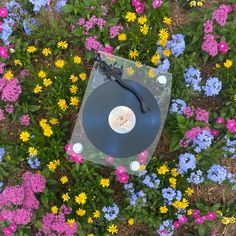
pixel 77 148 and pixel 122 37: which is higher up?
pixel 122 37

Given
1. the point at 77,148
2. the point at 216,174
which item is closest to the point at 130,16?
the point at 77,148

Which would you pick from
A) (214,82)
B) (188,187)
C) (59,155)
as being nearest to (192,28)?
(214,82)

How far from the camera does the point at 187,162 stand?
425 cm

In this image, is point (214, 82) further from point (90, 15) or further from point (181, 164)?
point (90, 15)

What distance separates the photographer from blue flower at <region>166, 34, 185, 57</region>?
4422 millimetres

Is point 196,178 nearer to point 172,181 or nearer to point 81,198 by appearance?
point 172,181

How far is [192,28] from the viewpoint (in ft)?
15.2

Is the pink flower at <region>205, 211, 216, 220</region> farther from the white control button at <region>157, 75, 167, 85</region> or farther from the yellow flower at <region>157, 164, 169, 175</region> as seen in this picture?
the white control button at <region>157, 75, 167, 85</region>

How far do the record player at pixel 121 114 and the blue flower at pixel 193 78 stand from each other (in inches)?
7.9

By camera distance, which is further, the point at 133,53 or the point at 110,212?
the point at 133,53

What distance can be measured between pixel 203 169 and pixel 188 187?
35 centimetres

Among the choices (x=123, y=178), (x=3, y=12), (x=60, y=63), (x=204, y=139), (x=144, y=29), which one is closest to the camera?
(x=204, y=139)

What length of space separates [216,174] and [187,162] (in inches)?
13.9

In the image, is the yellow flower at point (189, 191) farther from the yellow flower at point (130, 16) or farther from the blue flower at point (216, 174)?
the yellow flower at point (130, 16)
